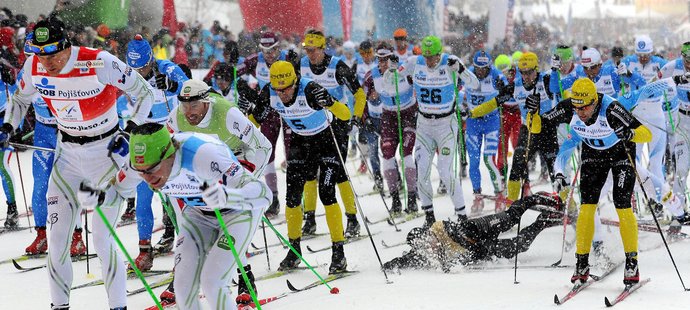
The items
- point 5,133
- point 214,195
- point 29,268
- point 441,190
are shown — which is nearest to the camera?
point 214,195

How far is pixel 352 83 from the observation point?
9125 mm

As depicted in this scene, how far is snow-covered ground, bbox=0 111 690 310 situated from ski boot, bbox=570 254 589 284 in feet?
0.38

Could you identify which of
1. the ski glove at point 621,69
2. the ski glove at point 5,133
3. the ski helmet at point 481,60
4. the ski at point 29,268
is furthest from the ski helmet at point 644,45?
the ski glove at point 5,133

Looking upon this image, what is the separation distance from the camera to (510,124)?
12.8 m

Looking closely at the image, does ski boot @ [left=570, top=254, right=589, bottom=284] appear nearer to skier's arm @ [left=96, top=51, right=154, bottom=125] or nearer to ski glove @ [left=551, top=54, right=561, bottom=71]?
skier's arm @ [left=96, top=51, right=154, bottom=125]

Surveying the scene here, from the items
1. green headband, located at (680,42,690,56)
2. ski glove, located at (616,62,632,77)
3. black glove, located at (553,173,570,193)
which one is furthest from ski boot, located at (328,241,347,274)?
ski glove, located at (616,62,632,77)

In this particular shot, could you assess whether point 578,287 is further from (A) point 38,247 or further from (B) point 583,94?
(A) point 38,247

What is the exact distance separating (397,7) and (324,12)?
6.90ft

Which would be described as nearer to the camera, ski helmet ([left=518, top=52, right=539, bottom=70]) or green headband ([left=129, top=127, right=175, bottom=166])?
green headband ([left=129, top=127, right=175, bottom=166])

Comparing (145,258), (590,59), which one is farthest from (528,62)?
(145,258)

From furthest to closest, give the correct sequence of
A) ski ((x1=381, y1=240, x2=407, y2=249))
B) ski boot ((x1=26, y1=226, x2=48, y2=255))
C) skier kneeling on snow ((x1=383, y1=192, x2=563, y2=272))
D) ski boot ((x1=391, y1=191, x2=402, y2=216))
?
ski boot ((x1=391, y1=191, x2=402, y2=216)) < ski ((x1=381, y1=240, x2=407, y2=249)) < ski boot ((x1=26, y1=226, x2=48, y2=255)) < skier kneeling on snow ((x1=383, y1=192, x2=563, y2=272))

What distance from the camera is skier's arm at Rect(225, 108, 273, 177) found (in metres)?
6.43

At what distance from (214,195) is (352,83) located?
179 inches

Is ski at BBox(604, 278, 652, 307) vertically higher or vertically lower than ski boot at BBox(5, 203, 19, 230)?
higher
